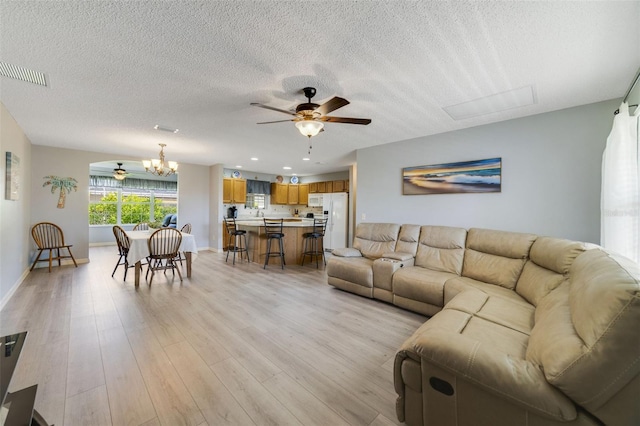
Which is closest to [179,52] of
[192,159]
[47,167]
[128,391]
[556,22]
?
[128,391]

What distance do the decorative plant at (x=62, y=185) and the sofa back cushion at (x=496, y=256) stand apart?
25.0 feet

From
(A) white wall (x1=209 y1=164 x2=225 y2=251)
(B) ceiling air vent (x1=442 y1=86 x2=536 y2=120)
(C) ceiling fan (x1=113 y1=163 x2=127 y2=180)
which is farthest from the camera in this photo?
(C) ceiling fan (x1=113 y1=163 x2=127 y2=180)

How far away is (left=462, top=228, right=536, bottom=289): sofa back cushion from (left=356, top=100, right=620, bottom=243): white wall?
56cm

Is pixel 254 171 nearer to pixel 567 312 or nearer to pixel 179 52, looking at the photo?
pixel 179 52

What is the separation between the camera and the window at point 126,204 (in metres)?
8.02

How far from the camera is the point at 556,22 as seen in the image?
5.24 ft

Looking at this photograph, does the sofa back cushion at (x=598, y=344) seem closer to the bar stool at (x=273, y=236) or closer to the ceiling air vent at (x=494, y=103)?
the ceiling air vent at (x=494, y=103)

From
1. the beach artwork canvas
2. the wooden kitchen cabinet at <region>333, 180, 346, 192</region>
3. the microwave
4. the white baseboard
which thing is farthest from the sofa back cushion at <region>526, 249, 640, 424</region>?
the microwave

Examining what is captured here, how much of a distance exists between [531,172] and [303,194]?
6.96 meters

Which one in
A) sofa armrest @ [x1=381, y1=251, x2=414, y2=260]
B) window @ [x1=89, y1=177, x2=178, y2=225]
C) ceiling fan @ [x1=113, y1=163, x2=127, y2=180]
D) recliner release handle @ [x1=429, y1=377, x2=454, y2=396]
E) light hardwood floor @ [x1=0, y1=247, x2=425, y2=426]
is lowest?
light hardwood floor @ [x1=0, y1=247, x2=425, y2=426]

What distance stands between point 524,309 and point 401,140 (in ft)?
10.3

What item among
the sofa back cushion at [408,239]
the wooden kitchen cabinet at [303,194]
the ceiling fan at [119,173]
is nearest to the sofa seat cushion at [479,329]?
the sofa back cushion at [408,239]

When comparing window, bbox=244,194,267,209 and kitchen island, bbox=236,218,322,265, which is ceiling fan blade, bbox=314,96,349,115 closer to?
kitchen island, bbox=236,218,322,265

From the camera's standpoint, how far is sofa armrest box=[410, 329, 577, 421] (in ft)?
3.33
